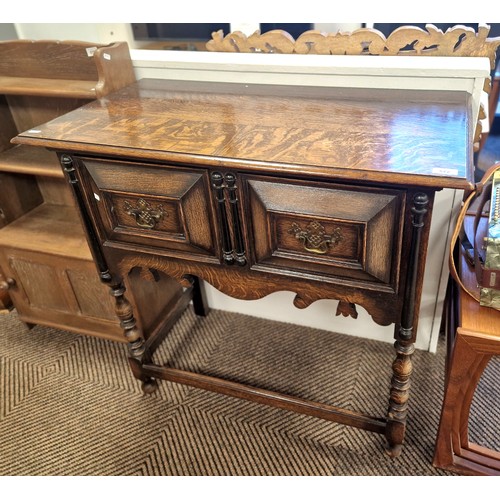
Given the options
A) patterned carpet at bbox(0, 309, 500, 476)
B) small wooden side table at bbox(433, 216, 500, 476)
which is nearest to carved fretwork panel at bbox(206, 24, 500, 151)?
small wooden side table at bbox(433, 216, 500, 476)

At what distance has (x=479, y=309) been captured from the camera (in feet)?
3.50

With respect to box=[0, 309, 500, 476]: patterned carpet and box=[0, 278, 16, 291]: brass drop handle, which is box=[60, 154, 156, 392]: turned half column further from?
box=[0, 278, 16, 291]: brass drop handle

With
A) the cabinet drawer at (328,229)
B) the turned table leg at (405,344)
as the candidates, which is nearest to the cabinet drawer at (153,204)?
the cabinet drawer at (328,229)

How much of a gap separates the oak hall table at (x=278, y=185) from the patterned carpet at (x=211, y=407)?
19cm

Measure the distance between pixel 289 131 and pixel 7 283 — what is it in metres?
1.20

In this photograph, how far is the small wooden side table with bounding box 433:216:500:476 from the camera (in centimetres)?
103

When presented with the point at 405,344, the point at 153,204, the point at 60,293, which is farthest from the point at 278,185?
the point at 60,293

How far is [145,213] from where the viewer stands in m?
1.08

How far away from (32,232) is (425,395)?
1.37 meters

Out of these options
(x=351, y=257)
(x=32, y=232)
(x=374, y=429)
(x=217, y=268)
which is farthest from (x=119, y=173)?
(x=374, y=429)

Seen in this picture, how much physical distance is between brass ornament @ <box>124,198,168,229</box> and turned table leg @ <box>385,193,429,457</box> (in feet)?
1.75

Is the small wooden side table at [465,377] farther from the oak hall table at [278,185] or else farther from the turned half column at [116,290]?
the turned half column at [116,290]

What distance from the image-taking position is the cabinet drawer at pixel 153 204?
3.30ft

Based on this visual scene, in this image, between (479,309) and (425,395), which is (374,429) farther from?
(479,309)
